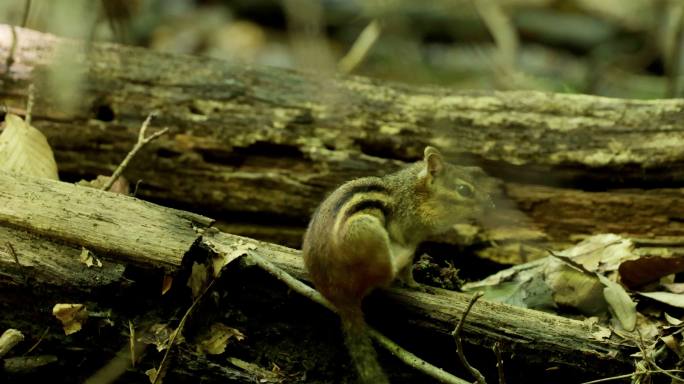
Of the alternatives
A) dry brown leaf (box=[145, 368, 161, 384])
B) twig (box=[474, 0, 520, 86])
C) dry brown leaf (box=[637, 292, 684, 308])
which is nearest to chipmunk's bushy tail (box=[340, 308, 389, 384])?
dry brown leaf (box=[145, 368, 161, 384])

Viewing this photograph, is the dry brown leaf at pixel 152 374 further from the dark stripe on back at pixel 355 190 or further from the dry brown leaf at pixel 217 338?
the dark stripe on back at pixel 355 190

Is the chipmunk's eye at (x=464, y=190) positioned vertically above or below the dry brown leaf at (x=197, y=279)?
above

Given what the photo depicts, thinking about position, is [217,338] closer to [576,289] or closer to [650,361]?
[576,289]

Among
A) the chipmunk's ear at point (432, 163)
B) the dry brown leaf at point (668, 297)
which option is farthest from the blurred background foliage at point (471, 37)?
the dry brown leaf at point (668, 297)

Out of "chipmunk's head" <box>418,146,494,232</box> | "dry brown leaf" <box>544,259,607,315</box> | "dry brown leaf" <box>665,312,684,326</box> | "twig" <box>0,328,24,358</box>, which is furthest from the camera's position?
"chipmunk's head" <box>418,146,494,232</box>

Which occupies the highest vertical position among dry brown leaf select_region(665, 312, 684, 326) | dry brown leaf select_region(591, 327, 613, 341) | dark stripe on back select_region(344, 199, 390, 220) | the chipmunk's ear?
the chipmunk's ear

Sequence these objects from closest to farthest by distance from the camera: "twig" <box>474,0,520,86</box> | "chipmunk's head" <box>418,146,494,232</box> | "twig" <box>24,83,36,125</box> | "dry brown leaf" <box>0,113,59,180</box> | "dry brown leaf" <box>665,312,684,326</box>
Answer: "dry brown leaf" <box>665,312,684,326</box> → "chipmunk's head" <box>418,146,494,232</box> → "dry brown leaf" <box>0,113,59,180</box> → "twig" <box>24,83,36,125</box> → "twig" <box>474,0,520,86</box>

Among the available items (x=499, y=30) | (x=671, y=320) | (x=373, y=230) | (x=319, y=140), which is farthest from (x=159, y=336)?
(x=499, y=30)

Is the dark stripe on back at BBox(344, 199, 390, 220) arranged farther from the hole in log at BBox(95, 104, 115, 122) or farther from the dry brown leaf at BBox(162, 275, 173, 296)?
the hole in log at BBox(95, 104, 115, 122)

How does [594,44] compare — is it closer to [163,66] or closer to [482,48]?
[482,48]
